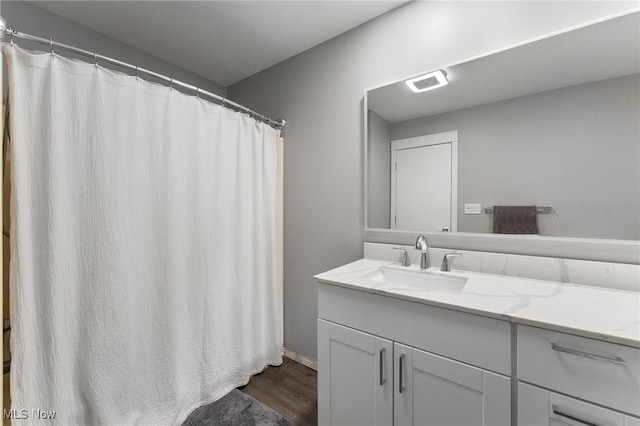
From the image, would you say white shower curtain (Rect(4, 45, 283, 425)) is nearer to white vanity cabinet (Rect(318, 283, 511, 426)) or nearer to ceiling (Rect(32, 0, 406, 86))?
ceiling (Rect(32, 0, 406, 86))

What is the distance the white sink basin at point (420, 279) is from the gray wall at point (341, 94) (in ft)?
1.10

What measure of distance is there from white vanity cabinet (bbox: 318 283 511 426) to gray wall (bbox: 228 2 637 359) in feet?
2.10

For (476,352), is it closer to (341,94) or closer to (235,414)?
(235,414)

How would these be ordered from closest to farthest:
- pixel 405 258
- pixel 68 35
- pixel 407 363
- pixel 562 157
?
pixel 407 363
pixel 562 157
pixel 405 258
pixel 68 35

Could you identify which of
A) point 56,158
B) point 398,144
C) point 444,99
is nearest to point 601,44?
point 444,99

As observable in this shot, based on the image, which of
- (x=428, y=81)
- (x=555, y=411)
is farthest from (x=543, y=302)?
(x=428, y=81)

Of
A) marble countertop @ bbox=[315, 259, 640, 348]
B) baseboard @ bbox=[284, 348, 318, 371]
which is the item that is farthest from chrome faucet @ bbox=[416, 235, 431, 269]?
baseboard @ bbox=[284, 348, 318, 371]

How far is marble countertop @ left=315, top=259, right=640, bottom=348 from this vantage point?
2.35 feet

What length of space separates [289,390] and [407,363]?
1.04 m

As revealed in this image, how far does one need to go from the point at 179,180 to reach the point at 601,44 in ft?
6.73

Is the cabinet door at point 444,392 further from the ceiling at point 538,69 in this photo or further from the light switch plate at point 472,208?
the ceiling at point 538,69

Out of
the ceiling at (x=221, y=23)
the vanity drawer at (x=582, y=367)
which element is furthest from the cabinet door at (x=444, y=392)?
the ceiling at (x=221, y=23)

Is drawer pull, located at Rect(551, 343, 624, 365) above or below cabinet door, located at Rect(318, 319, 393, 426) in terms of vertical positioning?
above

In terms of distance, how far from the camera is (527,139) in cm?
118
